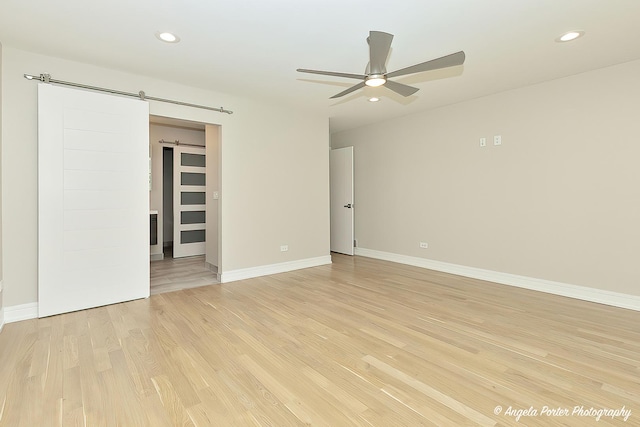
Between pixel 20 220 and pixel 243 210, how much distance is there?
240cm

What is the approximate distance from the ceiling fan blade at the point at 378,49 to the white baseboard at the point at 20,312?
3959 mm

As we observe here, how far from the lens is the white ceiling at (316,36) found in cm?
240

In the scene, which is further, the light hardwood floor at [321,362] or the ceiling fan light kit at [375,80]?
the ceiling fan light kit at [375,80]

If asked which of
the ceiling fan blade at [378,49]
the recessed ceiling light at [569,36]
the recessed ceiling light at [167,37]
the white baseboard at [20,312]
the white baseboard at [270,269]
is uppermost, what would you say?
the recessed ceiling light at [569,36]

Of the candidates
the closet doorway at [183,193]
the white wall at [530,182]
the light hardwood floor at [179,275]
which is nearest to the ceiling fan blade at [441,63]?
the white wall at [530,182]

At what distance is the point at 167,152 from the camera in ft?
23.3

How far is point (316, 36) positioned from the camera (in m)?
2.81

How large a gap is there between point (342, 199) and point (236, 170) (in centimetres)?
272

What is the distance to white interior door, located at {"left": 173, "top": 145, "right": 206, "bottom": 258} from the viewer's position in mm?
6297

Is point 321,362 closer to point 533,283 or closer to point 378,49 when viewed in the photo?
point 378,49

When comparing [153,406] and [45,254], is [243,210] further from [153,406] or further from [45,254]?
[153,406]

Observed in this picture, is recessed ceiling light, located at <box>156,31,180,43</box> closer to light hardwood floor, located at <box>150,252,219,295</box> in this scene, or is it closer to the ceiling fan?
the ceiling fan

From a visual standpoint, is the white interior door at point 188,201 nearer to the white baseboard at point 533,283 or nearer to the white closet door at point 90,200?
the white closet door at point 90,200

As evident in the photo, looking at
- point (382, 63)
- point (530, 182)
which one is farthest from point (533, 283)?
point (382, 63)
